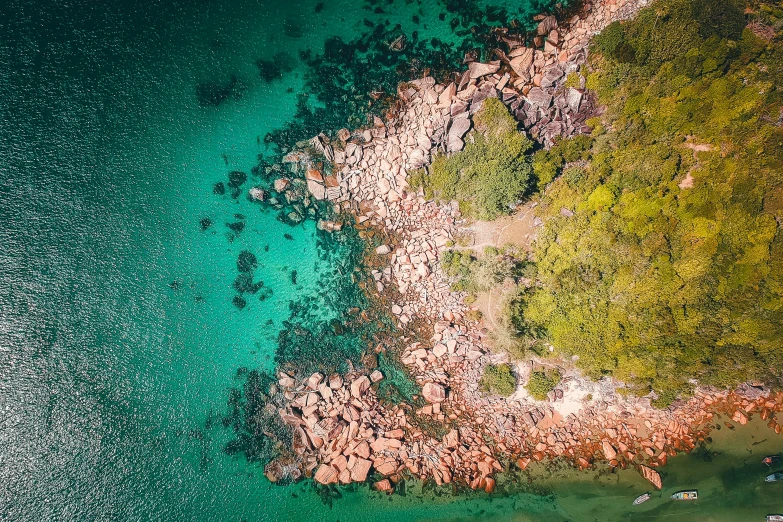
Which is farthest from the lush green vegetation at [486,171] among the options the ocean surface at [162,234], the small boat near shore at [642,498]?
the small boat near shore at [642,498]

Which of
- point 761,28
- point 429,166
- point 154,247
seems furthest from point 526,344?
point 154,247

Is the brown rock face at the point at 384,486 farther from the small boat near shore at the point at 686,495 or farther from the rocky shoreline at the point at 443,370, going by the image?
the small boat near shore at the point at 686,495

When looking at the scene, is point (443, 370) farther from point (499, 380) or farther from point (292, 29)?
point (292, 29)

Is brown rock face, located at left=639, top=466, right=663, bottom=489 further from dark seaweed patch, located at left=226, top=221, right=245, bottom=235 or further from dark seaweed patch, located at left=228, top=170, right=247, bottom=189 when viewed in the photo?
dark seaweed patch, located at left=228, top=170, right=247, bottom=189

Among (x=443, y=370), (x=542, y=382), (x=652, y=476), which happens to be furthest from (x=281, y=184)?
(x=652, y=476)

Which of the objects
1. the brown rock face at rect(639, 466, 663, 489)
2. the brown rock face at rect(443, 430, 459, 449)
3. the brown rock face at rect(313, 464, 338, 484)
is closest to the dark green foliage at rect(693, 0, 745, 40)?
the brown rock face at rect(639, 466, 663, 489)
